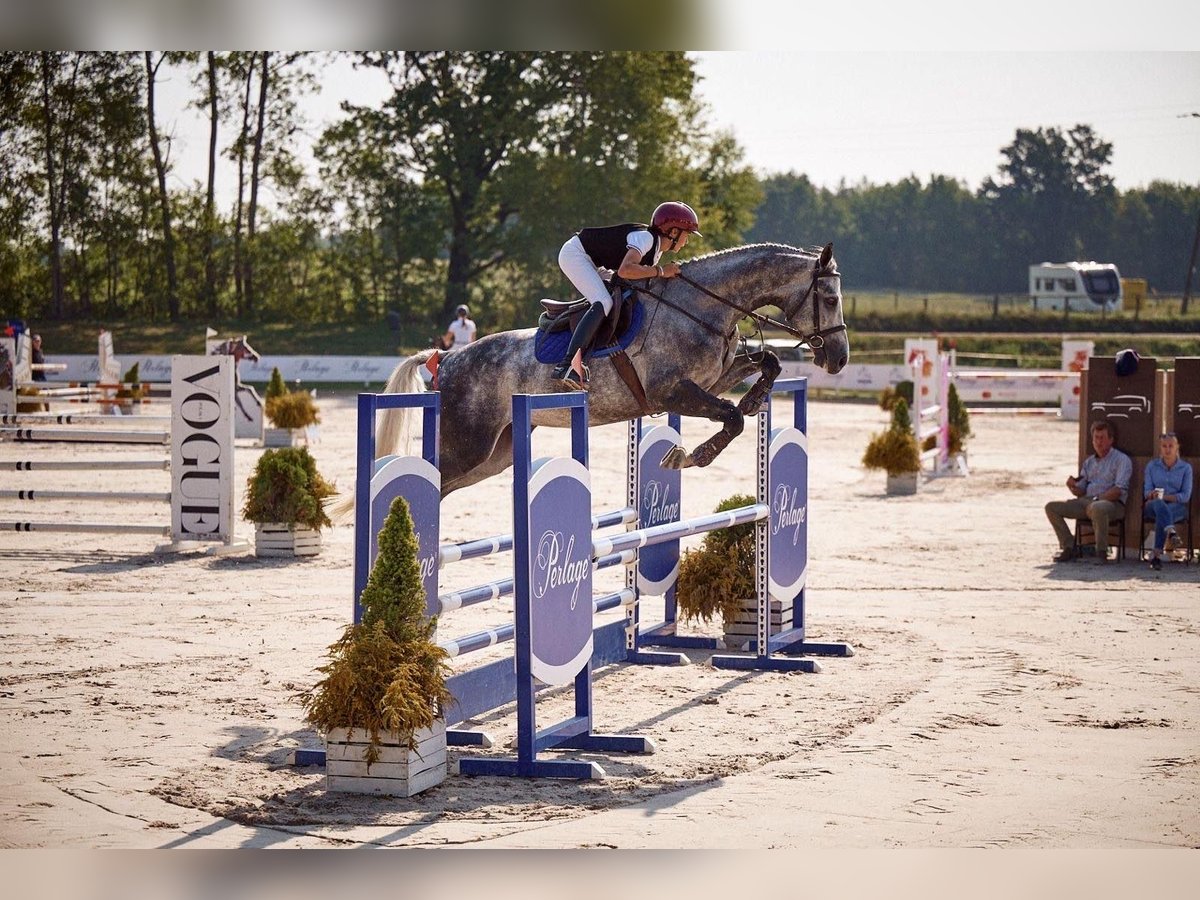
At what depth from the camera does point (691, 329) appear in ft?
21.2

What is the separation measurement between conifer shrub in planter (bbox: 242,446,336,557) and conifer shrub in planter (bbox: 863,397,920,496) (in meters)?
6.27

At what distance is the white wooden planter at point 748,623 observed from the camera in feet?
23.8

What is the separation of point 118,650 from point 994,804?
418cm

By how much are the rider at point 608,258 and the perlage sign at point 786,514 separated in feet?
4.06

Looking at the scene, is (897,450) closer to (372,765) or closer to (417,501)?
(417,501)

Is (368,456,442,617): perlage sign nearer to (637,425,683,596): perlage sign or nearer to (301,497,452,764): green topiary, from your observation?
(301,497,452,764): green topiary

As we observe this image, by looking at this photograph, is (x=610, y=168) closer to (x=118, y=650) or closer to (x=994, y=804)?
(x=118, y=650)

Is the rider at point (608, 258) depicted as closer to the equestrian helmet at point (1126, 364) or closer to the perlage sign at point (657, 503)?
the perlage sign at point (657, 503)

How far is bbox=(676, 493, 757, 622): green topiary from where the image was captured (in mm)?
7254

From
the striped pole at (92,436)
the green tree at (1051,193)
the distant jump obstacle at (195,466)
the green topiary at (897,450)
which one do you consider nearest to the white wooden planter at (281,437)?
the striped pole at (92,436)

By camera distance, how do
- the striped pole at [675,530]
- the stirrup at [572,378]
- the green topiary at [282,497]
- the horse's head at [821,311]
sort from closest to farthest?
the striped pole at [675,530] → the stirrup at [572,378] → the horse's head at [821,311] → the green topiary at [282,497]

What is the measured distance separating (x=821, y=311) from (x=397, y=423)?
1932 millimetres

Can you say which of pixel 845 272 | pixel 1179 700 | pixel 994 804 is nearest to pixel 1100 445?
pixel 1179 700

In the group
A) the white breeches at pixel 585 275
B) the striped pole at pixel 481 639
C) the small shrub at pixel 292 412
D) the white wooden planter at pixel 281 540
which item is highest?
the white breeches at pixel 585 275
